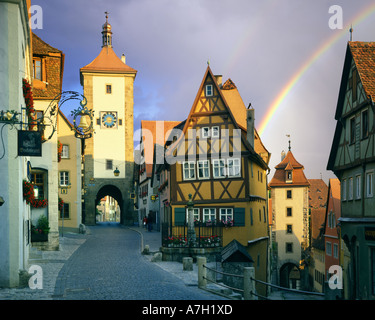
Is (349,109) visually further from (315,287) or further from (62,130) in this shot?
(315,287)

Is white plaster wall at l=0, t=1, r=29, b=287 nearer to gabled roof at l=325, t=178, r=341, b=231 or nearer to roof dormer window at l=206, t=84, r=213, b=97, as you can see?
roof dormer window at l=206, t=84, r=213, b=97

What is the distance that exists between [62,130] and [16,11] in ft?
79.8

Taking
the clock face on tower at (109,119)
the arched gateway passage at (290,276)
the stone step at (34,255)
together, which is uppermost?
the clock face on tower at (109,119)

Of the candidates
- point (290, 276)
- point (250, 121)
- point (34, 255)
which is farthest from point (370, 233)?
point (290, 276)

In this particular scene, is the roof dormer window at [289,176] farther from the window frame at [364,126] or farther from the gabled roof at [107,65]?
the window frame at [364,126]

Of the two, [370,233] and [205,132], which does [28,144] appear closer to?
[370,233]

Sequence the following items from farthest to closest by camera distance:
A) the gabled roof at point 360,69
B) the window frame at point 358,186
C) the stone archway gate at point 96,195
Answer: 1. the stone archway gate at point 96,195
2. the window frame at point 358,186
3. the gabled roof at point 360,69

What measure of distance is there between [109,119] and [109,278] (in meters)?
46.2

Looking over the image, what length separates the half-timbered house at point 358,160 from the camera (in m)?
23.8

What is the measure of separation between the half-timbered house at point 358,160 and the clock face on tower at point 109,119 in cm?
3834

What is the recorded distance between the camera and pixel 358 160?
2552 centimetres

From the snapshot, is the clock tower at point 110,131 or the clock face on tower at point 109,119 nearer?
the clock tower at point 110,131

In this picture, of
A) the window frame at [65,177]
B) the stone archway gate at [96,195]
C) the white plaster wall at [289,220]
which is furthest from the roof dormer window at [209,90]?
the white plaster wall at [289,220]
